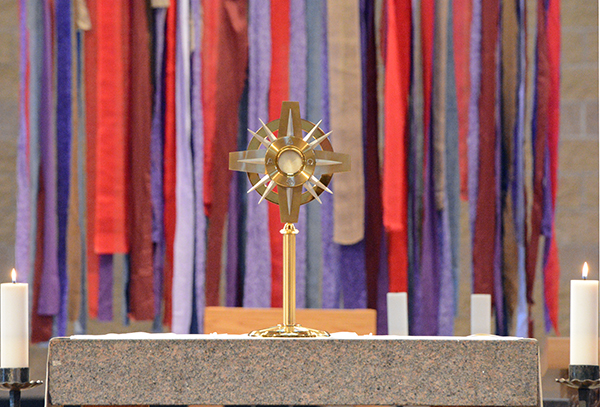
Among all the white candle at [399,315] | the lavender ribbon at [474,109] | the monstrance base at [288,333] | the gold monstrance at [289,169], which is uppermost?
the lavender ribbon at [474,109]

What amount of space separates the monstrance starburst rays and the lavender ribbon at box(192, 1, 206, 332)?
1261 mm

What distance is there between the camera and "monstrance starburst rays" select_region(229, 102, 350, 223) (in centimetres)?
75

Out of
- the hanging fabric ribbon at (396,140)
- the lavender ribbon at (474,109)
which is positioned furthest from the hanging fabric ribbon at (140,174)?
Result: the lavender ribbon at (474,109)

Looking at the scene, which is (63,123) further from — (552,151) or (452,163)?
(552,151)

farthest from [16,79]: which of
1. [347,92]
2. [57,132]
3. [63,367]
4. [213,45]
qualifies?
[63,367]

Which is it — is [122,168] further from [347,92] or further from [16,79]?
[347,92]

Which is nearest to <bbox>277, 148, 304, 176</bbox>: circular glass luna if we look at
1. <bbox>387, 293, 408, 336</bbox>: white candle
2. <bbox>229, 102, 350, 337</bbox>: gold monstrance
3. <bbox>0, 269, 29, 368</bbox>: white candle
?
<bbox>229, 102, 350, 337</bbox>: gold monstrance

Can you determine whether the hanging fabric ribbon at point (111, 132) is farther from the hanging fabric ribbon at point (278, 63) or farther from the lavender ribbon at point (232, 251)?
the hanging fabric ribbon at point (278, 63)

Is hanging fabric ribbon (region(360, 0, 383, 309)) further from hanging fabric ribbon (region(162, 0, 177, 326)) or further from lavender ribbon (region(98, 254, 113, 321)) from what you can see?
lavender ribbon (region(98, 254, 113, 321))

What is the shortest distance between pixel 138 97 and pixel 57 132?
10.4 inches

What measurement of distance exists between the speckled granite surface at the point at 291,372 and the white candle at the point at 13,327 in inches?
4.4

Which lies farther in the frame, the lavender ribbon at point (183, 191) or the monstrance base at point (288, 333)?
the lavender ribbon at point (183, 191)

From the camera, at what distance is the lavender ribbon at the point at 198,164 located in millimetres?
2027

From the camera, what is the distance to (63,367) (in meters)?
0.64
